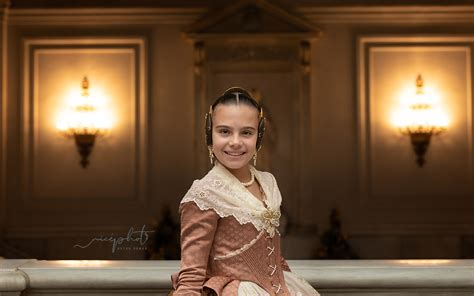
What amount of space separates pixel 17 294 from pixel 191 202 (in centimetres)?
92

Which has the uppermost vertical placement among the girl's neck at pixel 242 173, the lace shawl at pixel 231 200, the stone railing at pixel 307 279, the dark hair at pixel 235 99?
the dark hair at pixel 235 99

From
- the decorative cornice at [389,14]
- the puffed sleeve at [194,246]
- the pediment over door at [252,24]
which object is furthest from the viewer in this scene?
the decorative cornice at [389,14]

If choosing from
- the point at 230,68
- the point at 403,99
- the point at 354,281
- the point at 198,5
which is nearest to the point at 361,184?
the point at 403,99

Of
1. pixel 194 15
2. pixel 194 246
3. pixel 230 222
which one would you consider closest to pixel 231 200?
pixel 230 222

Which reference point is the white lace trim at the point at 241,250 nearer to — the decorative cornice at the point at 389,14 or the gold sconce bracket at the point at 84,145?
the gold sconce bracket at the point at 84,145

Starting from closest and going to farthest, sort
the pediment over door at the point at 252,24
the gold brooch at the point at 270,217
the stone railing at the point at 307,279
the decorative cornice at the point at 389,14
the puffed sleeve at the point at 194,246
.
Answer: the puffed sleeve at the point at 194,246, the gold brooch at the point at 270,217, the stone railing at the point at 307,279, the pediment over door at the point at 252,24, the decorative cornice at the point at 389,14

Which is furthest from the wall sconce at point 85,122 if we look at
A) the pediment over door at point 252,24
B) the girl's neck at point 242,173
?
the girl's neck at point 242,173

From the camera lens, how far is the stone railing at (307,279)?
274 centimetres

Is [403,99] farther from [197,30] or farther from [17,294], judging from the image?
[17,294]

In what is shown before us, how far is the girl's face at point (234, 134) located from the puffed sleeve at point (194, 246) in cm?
15

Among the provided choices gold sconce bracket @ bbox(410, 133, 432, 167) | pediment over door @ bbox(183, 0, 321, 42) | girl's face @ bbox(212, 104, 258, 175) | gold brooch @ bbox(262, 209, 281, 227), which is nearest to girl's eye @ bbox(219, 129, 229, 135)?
girl's face @ bbox(212, 104, 258, 175)

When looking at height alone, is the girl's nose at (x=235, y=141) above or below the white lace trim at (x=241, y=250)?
above

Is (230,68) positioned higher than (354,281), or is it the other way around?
(230,68)

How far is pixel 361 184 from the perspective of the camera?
812 centimetres
